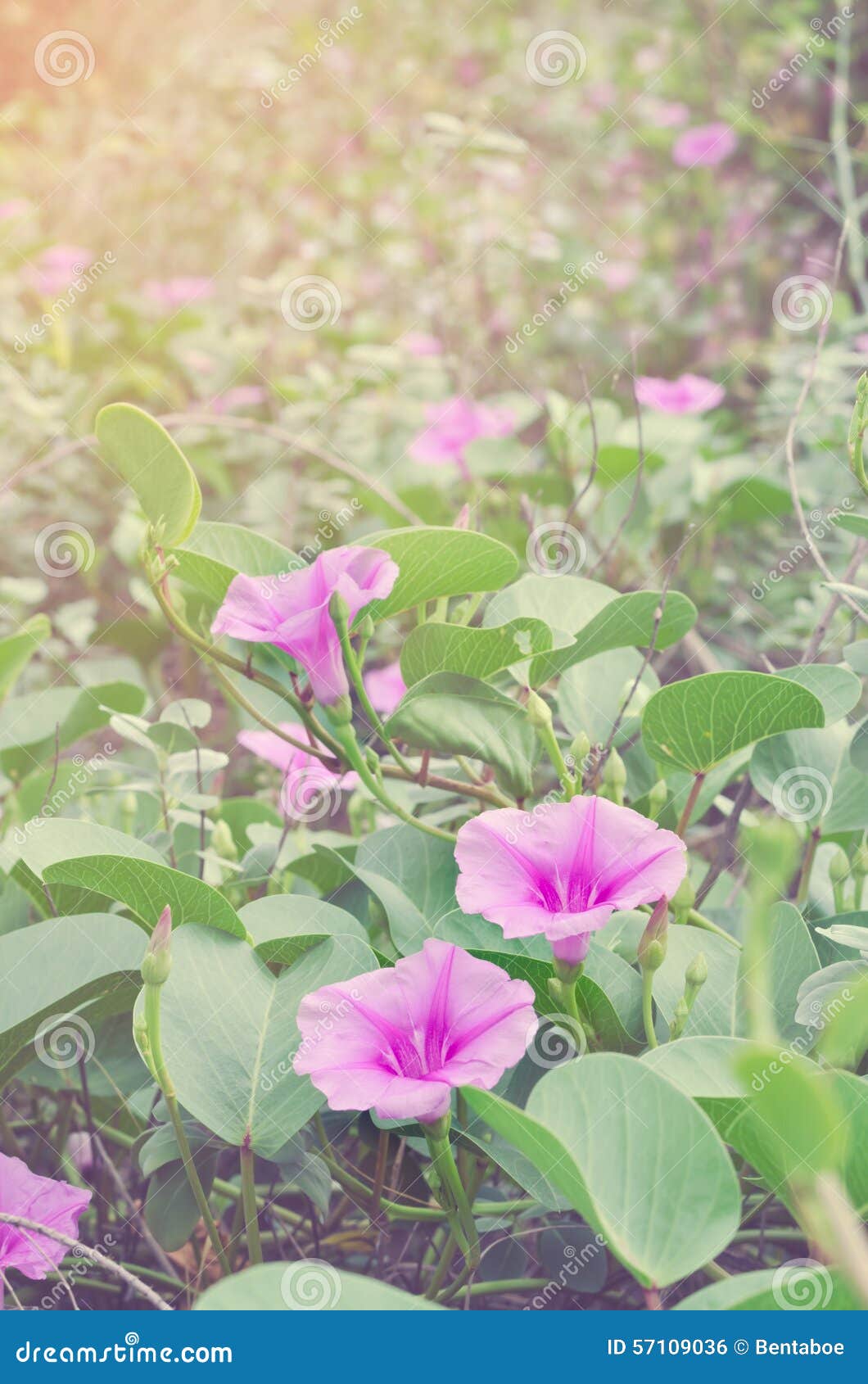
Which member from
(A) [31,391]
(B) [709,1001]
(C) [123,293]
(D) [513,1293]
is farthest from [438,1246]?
(C) [123,293]

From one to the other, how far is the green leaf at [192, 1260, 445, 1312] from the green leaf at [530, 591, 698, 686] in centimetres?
36

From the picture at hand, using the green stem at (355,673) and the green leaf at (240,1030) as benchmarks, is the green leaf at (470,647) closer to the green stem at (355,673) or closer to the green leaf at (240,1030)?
the green stem at (355,673)

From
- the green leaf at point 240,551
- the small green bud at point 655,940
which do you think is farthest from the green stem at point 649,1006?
the green leaf at point 240,551

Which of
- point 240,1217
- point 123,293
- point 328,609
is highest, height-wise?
point 328,609

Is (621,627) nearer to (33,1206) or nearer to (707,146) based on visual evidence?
(33,1206)

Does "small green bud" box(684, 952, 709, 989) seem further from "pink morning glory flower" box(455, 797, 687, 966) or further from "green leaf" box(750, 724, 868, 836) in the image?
"green leaf" box(750, 724, 868, 836)

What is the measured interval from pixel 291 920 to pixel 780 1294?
307 millimetres

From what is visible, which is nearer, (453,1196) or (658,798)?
(453,1196)

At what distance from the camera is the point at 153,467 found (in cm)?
67

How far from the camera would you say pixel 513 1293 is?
747 millimetres

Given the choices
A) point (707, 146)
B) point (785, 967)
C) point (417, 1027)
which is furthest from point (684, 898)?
point (707, 146)

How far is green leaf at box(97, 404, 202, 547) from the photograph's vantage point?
0.66 metres

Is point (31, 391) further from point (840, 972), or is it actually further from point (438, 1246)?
point (840, 972)

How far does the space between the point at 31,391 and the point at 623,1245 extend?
1765mm
